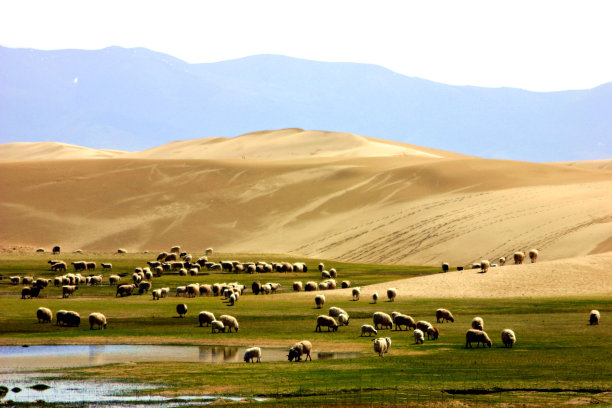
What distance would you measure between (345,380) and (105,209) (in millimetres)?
105529

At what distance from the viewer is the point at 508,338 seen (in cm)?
3538

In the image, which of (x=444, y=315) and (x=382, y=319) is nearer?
(x=382, y=319)

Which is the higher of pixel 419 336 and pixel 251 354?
pixel 419 336

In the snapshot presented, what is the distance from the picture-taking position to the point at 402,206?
116 metres

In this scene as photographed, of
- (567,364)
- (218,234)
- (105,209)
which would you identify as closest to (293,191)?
(218,234)

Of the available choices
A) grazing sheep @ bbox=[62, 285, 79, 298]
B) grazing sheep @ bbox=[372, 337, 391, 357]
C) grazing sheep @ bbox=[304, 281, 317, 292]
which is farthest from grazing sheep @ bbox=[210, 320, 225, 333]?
grazing sheep @ bbox=[304, 281, 317, 292]

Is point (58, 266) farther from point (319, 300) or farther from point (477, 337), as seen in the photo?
point (477, 337)

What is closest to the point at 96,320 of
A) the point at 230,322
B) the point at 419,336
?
the point at 230,322

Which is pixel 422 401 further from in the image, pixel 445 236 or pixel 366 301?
pixel 445 236

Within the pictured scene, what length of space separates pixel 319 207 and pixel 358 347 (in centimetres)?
9109

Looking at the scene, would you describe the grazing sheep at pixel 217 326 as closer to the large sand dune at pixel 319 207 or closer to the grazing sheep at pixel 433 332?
the grazing sheep at pixel 433 332

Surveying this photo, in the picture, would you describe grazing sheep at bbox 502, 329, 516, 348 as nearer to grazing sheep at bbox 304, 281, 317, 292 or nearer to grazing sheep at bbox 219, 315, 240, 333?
grazing sheep at bbox 219, 315, 240, 333

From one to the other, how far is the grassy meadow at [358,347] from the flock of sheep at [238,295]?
2.09ft

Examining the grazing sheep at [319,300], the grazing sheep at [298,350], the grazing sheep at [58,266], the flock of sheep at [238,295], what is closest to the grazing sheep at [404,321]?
the flock of sheep at [238,295]
